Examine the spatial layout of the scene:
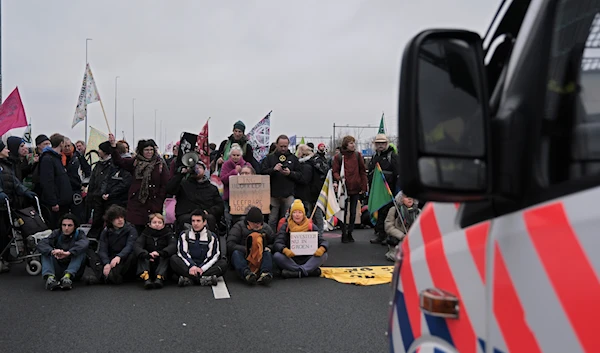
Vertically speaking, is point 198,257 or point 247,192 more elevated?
point 247,192

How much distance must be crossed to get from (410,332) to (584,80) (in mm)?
912

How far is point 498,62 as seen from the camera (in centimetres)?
168

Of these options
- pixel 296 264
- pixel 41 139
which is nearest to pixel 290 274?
pixel 296 264

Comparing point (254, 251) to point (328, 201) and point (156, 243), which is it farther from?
point (328, 201)

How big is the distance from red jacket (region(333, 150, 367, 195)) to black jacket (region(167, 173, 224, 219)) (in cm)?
273

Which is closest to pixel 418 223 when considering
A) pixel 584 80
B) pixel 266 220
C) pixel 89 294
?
pixel 584 80

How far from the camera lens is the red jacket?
1030 centimetres

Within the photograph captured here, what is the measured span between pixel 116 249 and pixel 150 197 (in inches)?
43.8

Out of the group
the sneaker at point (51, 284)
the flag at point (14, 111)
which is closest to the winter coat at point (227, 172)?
the sneaker at point (51, 284)

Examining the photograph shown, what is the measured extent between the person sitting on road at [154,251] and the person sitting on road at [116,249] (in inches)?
4.7

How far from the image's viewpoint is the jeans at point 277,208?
954cm

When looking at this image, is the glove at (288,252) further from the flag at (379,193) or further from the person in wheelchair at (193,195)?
the flag at (379,193)

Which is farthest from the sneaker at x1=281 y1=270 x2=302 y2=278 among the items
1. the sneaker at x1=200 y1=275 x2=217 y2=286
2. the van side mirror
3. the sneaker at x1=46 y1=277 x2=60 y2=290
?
the van side mirror

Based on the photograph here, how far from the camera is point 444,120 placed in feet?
4.54
